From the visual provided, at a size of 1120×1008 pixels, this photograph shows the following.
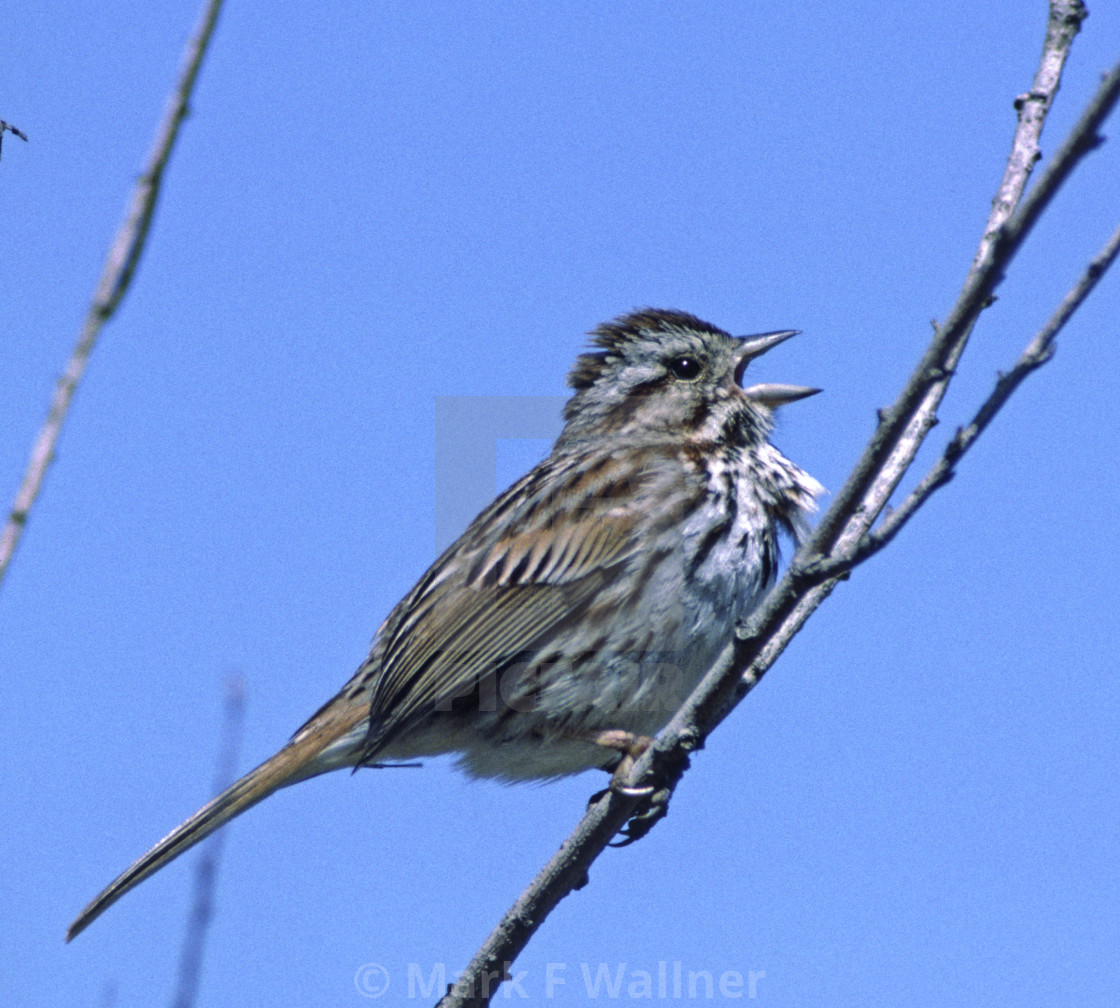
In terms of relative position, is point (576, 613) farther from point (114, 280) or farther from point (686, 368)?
point (114, 280)

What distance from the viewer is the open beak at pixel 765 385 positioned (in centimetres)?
538

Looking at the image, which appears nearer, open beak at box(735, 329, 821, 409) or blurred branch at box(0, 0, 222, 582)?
blurred branch at box(0, 0, 222, 582)

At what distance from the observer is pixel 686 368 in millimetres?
5633

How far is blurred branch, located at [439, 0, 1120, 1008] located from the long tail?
4.55 ft

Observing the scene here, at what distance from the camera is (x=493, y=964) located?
11.4 ft

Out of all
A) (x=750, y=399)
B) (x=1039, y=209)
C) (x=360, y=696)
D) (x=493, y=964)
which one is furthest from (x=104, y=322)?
(x=750, y=399)

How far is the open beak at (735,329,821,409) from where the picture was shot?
17.6 feet

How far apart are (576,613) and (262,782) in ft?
4.28

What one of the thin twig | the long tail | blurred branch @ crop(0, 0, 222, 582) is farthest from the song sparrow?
blurred branch @ crop(0, 0, 222, 582)

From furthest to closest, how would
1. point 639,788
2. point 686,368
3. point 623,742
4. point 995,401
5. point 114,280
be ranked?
point 686,368 → point 623,742 → point 639,788 → point 995,401 → point 114,280

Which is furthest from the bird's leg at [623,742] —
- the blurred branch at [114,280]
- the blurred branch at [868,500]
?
the blurred branch at [114,280]

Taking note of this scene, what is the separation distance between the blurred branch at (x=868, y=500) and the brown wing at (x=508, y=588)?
3.17ft

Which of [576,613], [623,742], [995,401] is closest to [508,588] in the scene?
[576,613]

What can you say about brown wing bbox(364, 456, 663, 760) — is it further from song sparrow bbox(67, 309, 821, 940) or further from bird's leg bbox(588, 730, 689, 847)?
bird's leg bbox(588, 730, 689, 847)
